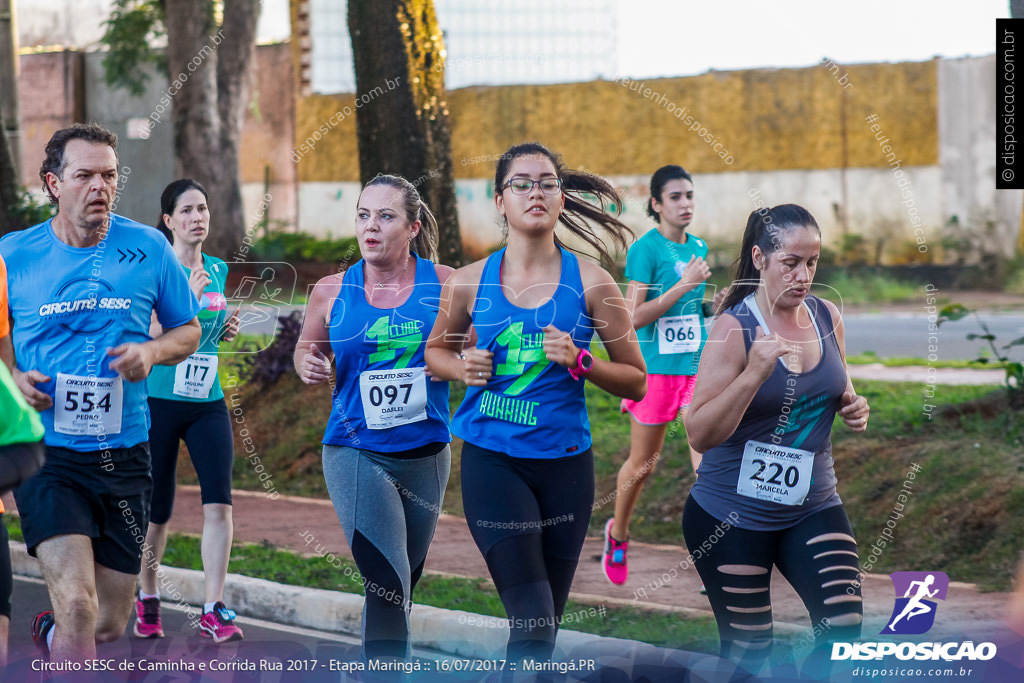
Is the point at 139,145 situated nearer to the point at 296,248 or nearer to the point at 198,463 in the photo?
the point at 296,248

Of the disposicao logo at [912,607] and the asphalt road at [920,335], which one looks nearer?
the disposicao logo at [912,607]

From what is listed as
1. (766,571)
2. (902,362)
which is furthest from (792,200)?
(766,571)

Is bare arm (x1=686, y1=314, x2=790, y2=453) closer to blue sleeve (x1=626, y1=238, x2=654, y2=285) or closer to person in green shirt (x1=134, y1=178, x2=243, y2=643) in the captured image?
blue sleeve (x1=626, y1=238, x2=654, y2=285)

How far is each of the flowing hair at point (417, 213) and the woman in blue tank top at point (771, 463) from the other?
4.56 ft

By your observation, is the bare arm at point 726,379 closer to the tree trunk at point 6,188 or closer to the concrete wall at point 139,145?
the tree trunk at point 6,188

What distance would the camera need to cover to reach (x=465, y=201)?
709 inches

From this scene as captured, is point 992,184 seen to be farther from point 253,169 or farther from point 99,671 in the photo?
point 99,671

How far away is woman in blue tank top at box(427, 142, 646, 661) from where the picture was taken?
12.9ft

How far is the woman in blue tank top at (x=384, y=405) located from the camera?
435cm

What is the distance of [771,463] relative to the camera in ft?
12.7

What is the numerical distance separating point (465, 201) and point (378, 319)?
44.6ft

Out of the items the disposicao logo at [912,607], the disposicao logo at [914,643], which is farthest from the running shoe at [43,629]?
the disposicao logo at [912,607]

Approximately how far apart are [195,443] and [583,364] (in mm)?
2498

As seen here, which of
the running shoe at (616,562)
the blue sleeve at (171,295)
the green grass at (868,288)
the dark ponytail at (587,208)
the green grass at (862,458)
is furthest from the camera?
the green grass at (868,288)
